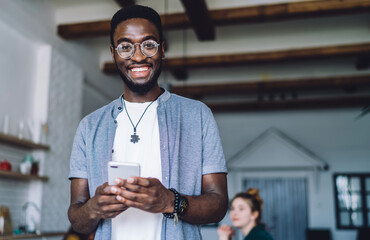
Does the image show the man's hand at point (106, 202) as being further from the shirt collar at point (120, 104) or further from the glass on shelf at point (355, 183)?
the glass on shelf at point (355, 183)

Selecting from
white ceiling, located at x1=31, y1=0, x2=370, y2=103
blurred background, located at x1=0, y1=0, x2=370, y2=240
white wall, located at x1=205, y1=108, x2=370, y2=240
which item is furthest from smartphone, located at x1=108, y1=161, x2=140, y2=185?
white wall, located at x1=205, y1=108, x2=370, y2=240

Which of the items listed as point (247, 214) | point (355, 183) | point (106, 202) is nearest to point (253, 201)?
point (247, 214)

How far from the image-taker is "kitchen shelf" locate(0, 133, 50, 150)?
4.31m

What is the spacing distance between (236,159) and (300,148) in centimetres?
133

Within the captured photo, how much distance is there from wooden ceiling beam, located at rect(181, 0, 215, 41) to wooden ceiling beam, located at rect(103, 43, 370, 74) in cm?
102

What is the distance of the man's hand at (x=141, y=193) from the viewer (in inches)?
37.3

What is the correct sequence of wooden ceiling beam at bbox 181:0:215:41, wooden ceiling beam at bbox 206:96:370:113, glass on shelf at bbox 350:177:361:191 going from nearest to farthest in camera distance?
wooden ceiling beam at bbox 181:0:215:41 → wooden ceiling beam at bbox 206:96:370:113 → glass on shelf at bbox 350:177:361:191

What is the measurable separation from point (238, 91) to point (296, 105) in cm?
149

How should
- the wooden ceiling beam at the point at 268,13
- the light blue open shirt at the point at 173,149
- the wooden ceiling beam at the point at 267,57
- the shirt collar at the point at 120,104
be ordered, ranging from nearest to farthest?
the light blue open shirt at the point at 173,149 < the shirt collar at the point at 120,104 < the wooden ceiling beam at the point at 268,13 < the wooden ceiling beam at the point at 267,57

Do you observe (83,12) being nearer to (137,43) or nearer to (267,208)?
(137,43)

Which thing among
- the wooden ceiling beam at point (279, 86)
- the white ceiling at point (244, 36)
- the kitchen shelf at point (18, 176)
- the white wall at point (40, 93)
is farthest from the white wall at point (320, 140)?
the kitchen shelf at point (18, 176)

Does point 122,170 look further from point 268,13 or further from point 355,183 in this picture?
point 355,183

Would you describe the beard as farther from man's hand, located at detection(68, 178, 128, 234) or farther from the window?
the window

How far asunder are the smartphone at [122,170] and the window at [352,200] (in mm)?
8782
